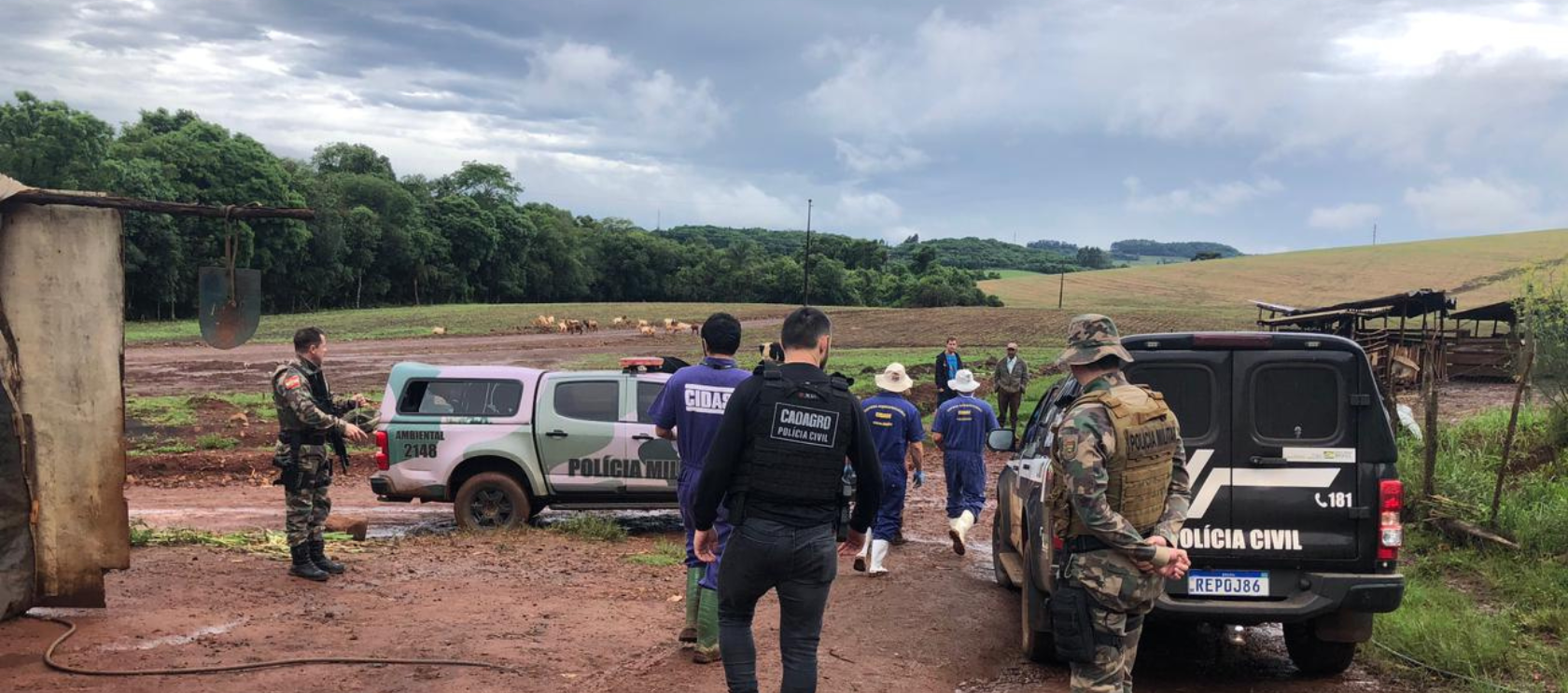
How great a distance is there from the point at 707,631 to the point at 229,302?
11.7 ft

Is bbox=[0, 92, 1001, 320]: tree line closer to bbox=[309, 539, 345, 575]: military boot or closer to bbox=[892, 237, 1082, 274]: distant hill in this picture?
bbox=[892, 237, 1082, 274]: distant hill

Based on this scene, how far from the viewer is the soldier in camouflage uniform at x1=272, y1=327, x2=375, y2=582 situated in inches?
318

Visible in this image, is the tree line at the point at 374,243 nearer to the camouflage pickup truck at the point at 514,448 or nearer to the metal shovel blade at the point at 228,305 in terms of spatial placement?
the camouflage pickup truck at the point at 514,448

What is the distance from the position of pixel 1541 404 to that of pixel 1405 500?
23.8 ft

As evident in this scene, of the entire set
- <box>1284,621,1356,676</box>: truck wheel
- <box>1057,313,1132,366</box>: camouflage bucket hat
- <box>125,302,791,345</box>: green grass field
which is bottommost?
<box>125,302,791,345</box>: green grass field

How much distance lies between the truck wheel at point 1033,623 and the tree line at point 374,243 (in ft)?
93.0

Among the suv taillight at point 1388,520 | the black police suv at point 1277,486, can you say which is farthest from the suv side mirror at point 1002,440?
the suv taillight at point 1388,520

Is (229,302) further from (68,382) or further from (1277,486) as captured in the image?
(1277,486)

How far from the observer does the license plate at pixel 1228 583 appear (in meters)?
5.96

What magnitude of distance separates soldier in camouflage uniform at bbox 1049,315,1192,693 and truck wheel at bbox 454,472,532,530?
24.2ft

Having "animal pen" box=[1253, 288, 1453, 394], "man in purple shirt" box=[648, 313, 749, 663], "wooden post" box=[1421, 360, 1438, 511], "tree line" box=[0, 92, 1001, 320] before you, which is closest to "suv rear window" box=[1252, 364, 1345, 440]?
"man in purple shirt" box=[648, 313, 749, 663]

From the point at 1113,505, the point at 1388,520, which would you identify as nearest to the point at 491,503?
the point at 1113,505

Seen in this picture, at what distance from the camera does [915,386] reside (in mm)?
25828

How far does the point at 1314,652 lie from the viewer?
6.53 metres
